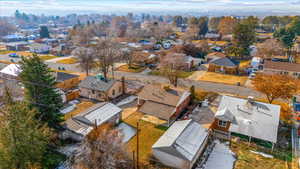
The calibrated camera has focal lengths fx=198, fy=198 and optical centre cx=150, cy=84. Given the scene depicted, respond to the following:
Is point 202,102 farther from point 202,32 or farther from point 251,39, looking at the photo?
point 202,32

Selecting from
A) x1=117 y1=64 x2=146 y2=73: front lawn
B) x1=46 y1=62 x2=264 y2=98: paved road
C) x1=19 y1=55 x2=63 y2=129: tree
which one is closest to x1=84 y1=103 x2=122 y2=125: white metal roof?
x1=19 y1=55 x2=63 y2=129: tree

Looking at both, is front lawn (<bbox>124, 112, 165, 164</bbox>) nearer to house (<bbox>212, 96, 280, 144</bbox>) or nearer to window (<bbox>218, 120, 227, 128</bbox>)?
Answer: window (<bbox>218, 120, 227, 128</bbox>)

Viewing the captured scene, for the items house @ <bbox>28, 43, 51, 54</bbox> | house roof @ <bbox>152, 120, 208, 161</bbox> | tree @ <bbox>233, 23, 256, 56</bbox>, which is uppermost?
tree @ <bbox>233, 23, 256, 56</bbox>

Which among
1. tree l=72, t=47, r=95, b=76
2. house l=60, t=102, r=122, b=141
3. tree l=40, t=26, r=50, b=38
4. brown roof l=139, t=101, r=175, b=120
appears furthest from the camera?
tree l=40, t=26, r=50, b=38

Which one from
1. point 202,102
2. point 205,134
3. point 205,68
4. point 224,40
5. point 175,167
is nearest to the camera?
point 175,167

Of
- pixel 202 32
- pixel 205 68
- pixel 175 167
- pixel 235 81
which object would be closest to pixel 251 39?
pixel 205 68
